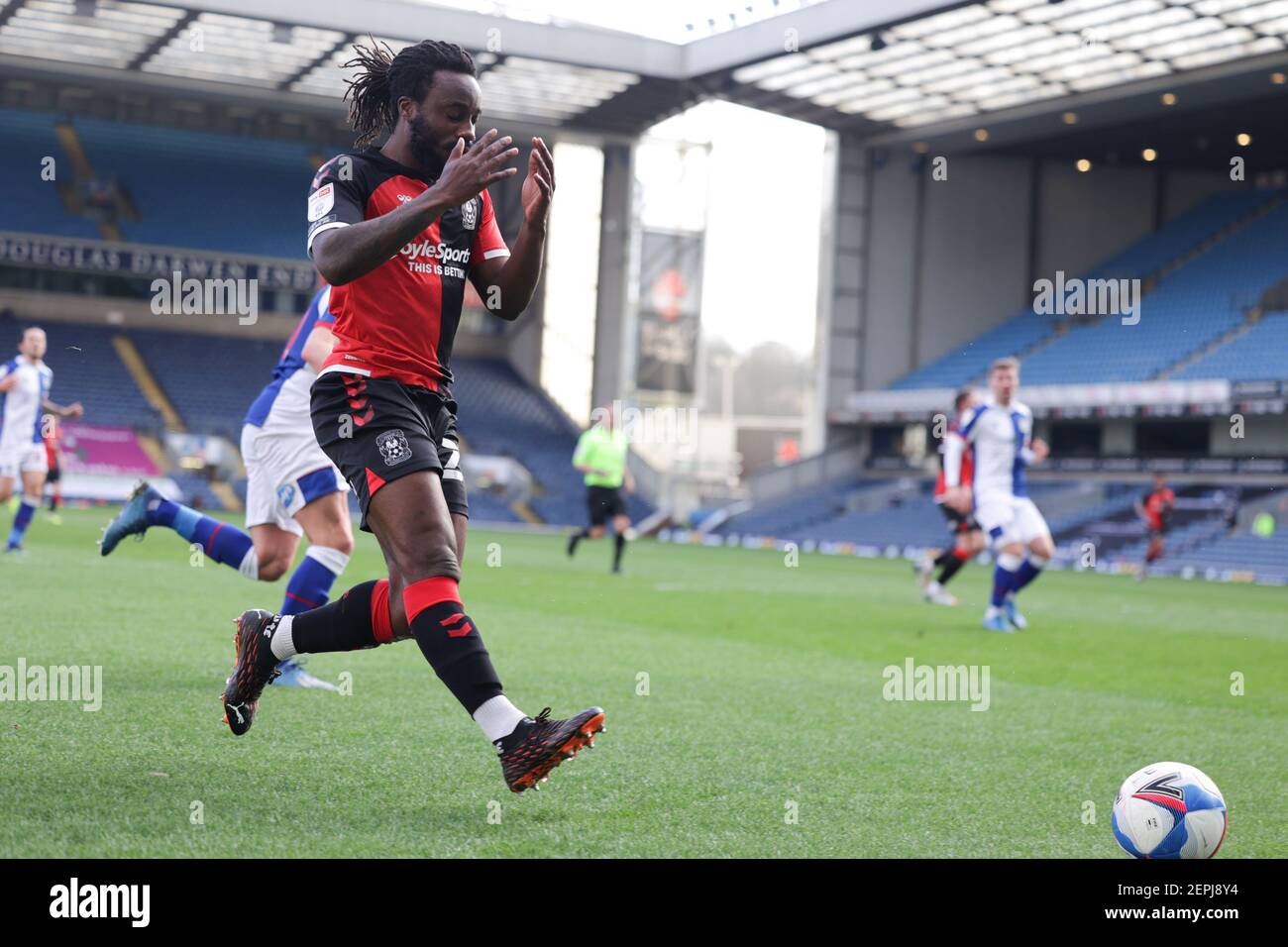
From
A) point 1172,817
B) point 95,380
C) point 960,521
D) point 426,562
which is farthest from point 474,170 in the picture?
point 95,380

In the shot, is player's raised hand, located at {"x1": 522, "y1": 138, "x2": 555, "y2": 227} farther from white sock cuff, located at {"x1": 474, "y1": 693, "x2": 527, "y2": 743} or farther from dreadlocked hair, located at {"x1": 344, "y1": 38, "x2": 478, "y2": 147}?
white sock cuff, located at {"x1": 474, "y1": 693, "x2": 527, "y2": 743}

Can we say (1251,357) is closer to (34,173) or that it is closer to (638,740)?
(638,740)

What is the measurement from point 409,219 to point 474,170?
0.68 feet

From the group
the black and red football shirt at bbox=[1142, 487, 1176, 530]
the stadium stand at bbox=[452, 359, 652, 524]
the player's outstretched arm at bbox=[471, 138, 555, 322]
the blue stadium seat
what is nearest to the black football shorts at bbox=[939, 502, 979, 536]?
the player's outstretched arm at bbox=[471, 138, 555, 322]

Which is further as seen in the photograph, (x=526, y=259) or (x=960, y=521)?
(x=960, y=521)

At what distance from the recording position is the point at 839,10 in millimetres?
30062

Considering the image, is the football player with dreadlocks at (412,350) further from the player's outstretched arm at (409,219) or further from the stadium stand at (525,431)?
the stadium stand at (525,431)

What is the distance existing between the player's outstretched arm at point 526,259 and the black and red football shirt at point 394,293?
0.60 feet

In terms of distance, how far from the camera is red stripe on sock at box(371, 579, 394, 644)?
4129mm

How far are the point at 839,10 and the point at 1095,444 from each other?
39.9 ft

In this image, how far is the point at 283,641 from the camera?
4.40 m

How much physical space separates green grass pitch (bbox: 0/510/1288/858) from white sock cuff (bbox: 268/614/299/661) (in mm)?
359

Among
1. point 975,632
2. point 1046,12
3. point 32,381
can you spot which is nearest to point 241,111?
point 1046,12
